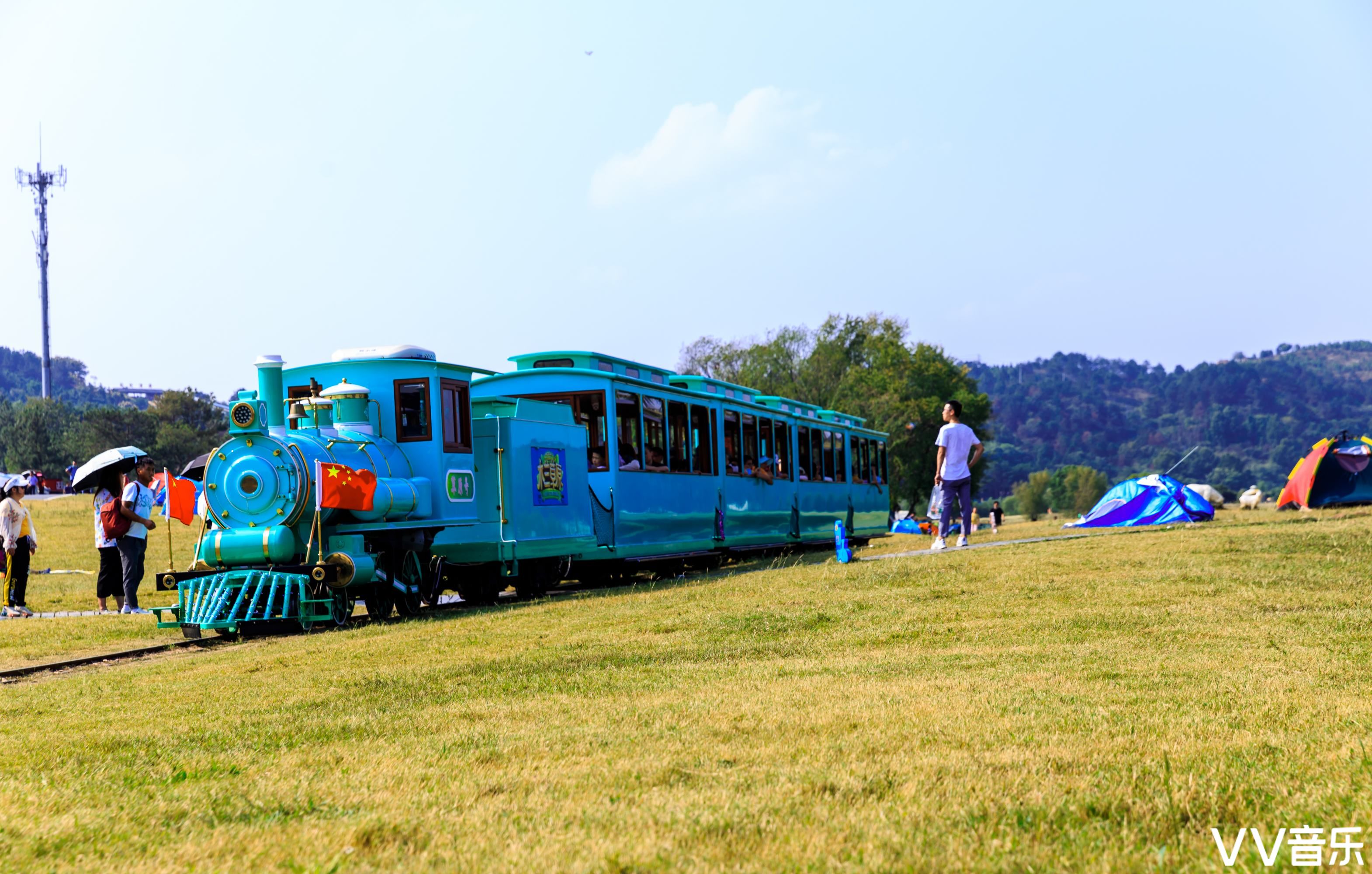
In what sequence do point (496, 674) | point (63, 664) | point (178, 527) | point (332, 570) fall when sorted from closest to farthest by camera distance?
point (496, 674) → point (63, 664) → point (332, 570) → point (178, 527)

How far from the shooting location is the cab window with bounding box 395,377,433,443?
13.3 meters

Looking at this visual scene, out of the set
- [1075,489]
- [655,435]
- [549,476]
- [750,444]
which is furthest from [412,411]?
[1075,489]

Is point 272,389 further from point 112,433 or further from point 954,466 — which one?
point 112,433

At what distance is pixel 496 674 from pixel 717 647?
154cm

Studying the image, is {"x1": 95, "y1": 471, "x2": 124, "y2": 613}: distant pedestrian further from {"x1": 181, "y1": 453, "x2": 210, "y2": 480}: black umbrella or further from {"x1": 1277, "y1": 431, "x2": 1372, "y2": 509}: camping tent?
{"x1": 1277, "y1": 431, "x2": 1372, "y2": 509}: camping tent

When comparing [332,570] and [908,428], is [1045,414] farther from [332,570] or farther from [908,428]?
[332,570]

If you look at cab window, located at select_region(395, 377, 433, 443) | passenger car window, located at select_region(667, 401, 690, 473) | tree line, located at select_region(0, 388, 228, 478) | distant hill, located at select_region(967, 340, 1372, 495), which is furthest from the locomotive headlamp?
distant hill, located at select_region(967, 340, 1372, 495)

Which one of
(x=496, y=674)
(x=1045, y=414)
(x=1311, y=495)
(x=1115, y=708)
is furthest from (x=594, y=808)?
(x=1045, y=414)

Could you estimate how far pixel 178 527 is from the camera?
4356 cm

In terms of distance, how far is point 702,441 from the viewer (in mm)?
19156

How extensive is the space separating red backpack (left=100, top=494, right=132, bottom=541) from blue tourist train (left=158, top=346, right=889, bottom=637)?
1.83 m

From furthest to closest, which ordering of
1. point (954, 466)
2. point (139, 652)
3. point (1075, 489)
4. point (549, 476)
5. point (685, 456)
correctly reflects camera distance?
point (1075, 489) → point (685, 456) → point (954, 466) → point (549, 476) → point (139, 652)

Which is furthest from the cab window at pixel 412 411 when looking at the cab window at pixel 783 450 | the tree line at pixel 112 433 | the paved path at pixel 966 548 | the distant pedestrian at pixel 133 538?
the tree line at pixel 112 433

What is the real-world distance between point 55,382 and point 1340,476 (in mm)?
185293
